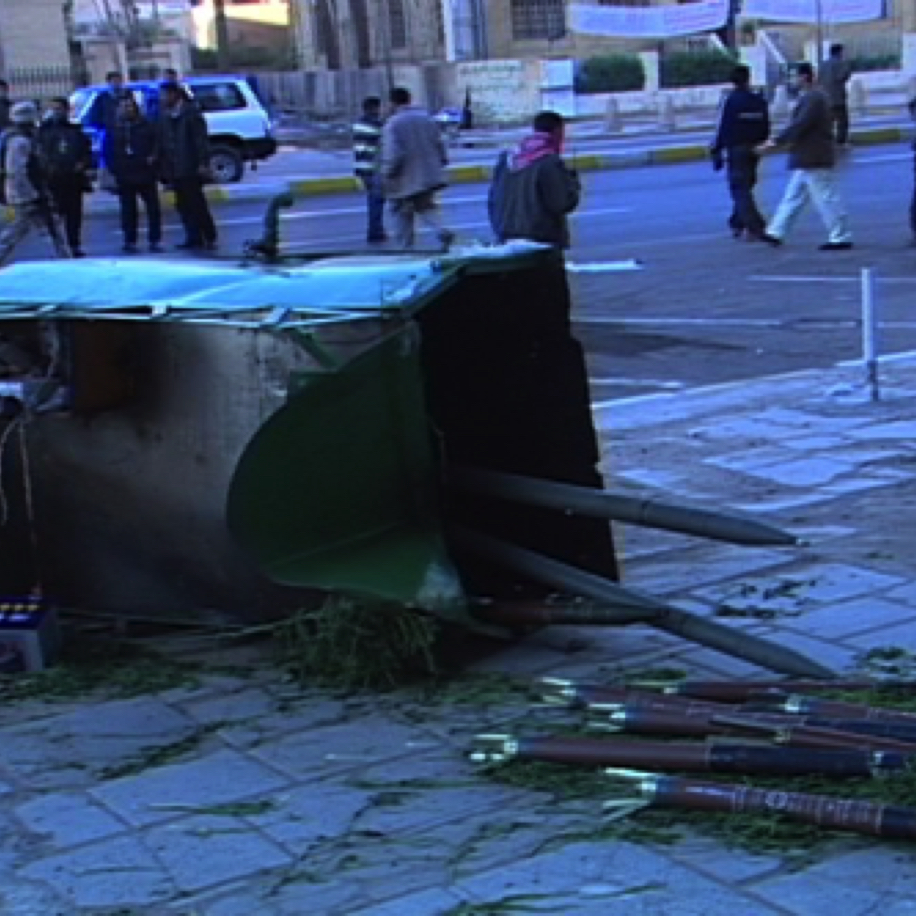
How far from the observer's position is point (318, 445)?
523 centimetres

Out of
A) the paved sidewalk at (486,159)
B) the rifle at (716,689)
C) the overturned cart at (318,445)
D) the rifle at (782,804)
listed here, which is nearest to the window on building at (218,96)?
the paved sidewalk at (486,159)

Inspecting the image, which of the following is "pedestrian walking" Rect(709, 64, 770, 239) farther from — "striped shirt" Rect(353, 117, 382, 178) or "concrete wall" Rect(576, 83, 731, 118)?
"concrete wall" Rect(576, 83, 731, 118)

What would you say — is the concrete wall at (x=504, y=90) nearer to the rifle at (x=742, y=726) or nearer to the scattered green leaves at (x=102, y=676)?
the scattered green leaves at (x=102, y=676)

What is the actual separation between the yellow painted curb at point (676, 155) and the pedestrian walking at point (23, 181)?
15.3 meters

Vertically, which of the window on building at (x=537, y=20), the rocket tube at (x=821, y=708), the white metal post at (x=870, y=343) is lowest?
the rocket tube at (x=821, y=708)

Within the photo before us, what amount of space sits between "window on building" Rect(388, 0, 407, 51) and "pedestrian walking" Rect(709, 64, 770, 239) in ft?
163

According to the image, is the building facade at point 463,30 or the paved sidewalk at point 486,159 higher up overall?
the building facade at point 463,30

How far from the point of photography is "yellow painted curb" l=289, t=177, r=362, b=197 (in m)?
27.7

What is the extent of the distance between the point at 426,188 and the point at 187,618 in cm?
1123

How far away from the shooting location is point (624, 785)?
4.36m

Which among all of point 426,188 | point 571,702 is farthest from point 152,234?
point 571,702

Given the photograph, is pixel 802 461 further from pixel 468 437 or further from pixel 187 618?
pixel 187 618

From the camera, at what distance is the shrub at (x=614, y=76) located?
4822cm

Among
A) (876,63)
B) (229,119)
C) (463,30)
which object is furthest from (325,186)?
(463,30)
